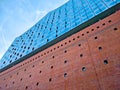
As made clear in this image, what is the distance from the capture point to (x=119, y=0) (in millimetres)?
11172

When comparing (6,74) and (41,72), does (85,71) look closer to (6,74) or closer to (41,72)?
(41,72)

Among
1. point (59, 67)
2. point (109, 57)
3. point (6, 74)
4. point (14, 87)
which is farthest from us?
point (6, 74)

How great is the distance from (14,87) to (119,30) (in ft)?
33.2

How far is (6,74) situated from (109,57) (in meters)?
12.4

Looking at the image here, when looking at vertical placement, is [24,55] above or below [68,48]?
below

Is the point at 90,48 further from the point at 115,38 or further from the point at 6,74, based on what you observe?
the point at 6,74

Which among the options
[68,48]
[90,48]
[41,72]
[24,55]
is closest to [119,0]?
[90,48]

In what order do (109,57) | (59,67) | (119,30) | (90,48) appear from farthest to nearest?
(59,67) < (90,48) < (119,30) < (109,57)

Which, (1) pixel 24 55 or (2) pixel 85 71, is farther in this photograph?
(1) pixel 24 55

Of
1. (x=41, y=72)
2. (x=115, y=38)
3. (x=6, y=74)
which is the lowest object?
(x=6, y=74)

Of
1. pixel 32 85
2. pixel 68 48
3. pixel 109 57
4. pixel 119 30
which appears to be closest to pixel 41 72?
pixel 32 85

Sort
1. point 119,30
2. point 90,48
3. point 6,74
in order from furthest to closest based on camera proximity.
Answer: point 6,74 < point 90,48 < point 119,30

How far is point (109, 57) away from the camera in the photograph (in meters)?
8.48

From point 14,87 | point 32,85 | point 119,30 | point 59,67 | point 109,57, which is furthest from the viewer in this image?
point 14,87
